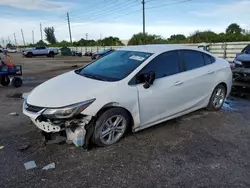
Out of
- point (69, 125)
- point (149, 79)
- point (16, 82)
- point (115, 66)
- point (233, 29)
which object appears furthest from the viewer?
point (233, 29)

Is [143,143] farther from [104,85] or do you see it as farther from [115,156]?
[104,85]

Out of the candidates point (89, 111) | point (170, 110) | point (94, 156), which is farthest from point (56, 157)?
point (170, 110)

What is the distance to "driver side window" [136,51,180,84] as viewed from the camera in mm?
3985

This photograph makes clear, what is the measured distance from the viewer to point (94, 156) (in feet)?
11.2

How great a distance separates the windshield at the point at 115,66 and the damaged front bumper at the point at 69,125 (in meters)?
0.85

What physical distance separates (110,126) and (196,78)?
6.93 feet

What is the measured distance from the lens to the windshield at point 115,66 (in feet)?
13.0

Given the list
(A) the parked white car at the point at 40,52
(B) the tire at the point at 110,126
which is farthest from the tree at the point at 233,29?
(B) the tire at the point at 110,126

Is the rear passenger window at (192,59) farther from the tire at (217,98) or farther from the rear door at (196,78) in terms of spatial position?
the tire at (217,98)

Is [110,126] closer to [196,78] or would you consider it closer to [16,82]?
[196,78]

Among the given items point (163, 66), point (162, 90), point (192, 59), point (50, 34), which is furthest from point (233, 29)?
point (50, 34)

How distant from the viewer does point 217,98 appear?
217 inches

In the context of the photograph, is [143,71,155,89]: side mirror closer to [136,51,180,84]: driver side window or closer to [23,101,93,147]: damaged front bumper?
[136,51,180,84]: driver side window

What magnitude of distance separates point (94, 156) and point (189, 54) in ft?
9.25
